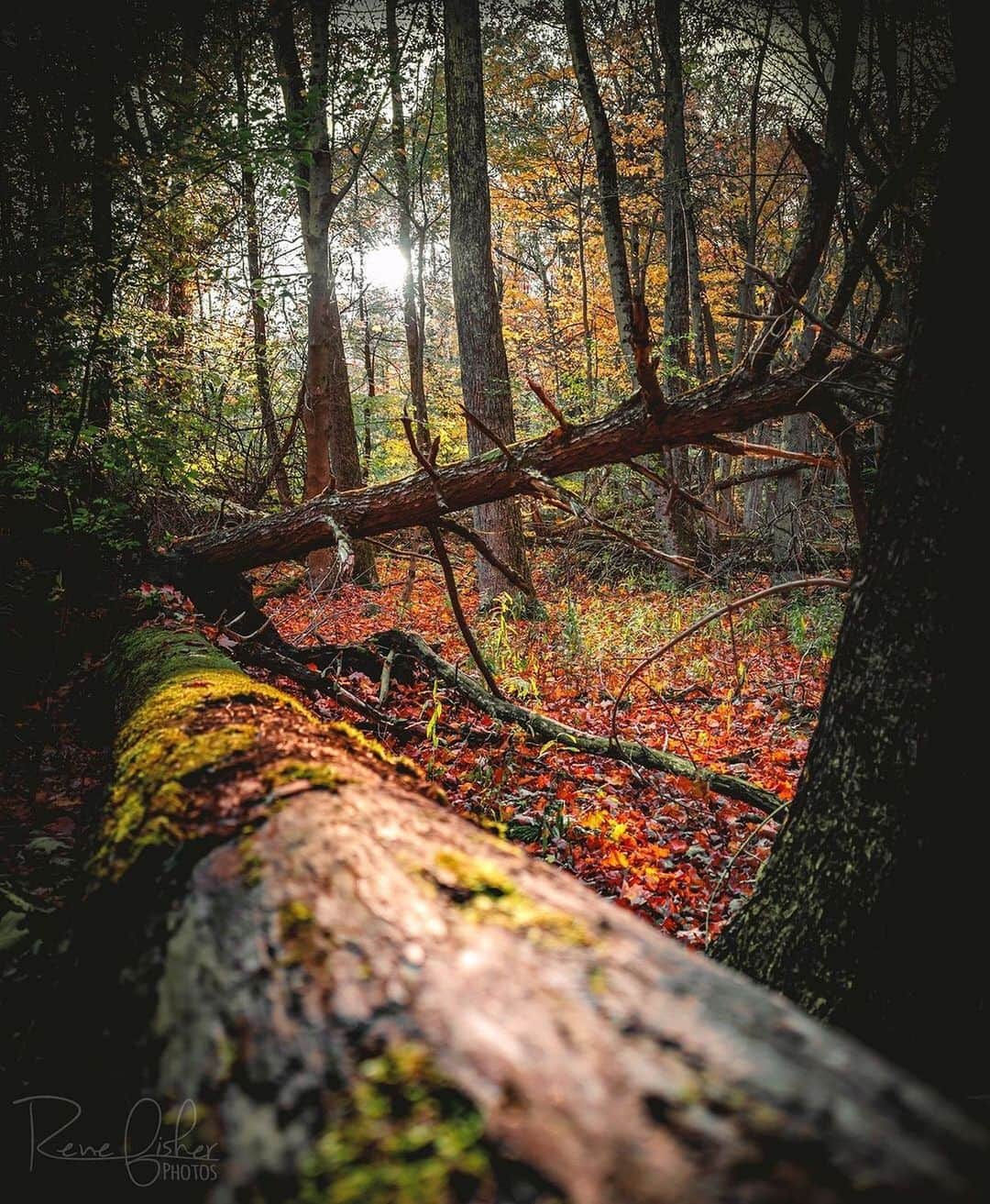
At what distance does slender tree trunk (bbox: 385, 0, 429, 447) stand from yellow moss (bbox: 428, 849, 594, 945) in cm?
864

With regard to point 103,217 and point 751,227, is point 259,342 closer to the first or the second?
point 103,217

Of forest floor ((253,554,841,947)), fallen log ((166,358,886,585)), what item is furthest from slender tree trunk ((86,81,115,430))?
forest floor ((253,554,841,947))

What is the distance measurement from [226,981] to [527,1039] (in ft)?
1.48

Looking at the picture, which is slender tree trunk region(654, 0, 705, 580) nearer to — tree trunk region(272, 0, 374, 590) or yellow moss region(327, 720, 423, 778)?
tree trunk region(272, 0, 374, 590)

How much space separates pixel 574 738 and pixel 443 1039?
3.63 metres

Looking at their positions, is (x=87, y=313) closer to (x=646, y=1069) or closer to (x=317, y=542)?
(x=317, y=542)

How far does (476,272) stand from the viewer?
27.2ft

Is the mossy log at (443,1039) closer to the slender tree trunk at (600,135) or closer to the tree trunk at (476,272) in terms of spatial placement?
the tree trunk at (476,272)

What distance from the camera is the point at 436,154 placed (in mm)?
12523

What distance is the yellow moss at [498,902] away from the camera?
83 centimetres

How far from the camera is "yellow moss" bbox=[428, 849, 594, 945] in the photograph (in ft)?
2.72

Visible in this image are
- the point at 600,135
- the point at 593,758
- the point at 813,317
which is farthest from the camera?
the point at 600,135

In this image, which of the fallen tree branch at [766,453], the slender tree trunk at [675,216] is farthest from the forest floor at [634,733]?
the slender tree trunk at [675,216]

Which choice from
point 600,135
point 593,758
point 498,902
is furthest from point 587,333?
point 498,902
